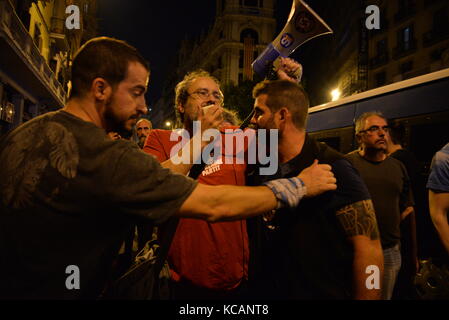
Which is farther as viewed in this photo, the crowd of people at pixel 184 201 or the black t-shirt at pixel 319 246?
the black t-shirt at pixel 319 246

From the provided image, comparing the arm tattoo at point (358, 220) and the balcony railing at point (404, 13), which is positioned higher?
the balcony railing at point (404, 13)

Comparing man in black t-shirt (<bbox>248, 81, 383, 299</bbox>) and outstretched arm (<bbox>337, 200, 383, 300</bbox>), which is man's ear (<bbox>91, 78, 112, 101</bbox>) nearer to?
man in black t-shirt (<bbox>248, 81, 383, 299</bbox>)

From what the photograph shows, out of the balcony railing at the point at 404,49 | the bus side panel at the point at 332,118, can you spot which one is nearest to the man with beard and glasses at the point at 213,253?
the bus side panel at the point at 332,118

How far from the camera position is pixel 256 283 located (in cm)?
221

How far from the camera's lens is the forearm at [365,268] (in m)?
1.79

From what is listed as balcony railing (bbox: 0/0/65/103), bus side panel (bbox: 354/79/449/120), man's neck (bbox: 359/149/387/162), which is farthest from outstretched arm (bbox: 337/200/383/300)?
balcony railing (bbox: 0/0/65/103)

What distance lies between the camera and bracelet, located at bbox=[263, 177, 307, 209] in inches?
59.3

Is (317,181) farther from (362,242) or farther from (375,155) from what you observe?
(375,155)

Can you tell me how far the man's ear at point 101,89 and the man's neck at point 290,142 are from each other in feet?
4.23

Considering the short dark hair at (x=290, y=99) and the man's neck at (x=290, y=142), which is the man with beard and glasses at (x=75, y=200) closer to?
the man's neck at (x=290, y=142)

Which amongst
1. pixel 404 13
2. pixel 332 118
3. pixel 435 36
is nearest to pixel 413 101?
pixel 332 118
